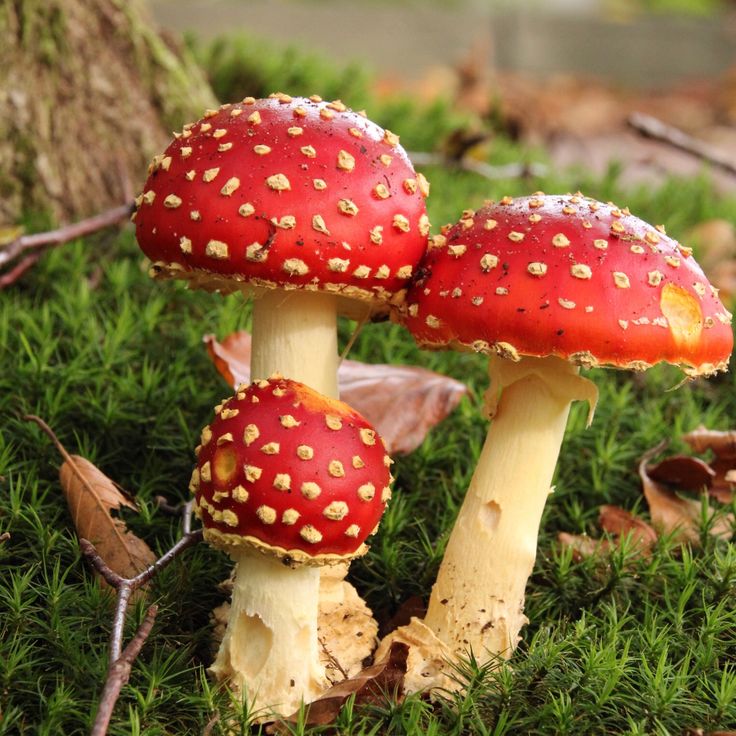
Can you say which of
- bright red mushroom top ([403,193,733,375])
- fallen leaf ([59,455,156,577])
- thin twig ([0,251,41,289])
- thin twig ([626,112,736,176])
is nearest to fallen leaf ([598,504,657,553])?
bright red mushroom top ([403,193,733,375])

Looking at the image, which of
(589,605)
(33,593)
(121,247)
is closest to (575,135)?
(121,247)

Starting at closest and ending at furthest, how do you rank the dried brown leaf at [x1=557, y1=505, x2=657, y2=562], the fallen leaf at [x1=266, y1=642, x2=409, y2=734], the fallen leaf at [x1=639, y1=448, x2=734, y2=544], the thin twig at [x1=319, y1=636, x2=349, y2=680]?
1. the fallen leaf at [x1=266, y1=642, x2=409, y2=734]
2. the thin twig at [x1=319, y1=636, x2=349, y2=680]
3. the dried brown leaf at [x1=557, y1=505, x2=657, y2=562]
4. the fallen leaf at [x1=639, y1=448, x2=734, y2=544]

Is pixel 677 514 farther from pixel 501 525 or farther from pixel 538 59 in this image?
pixel 538 59

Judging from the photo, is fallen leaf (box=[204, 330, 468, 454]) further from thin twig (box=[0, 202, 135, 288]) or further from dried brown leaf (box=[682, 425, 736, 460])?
dried brown leaf (box=[682, 425, 736, 460])

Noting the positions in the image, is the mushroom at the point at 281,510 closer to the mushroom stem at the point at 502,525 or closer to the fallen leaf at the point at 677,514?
the mushroom stem at the point at 502,525

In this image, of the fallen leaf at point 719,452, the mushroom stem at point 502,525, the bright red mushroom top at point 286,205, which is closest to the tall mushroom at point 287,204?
the bright red mushroom top at point 286,205

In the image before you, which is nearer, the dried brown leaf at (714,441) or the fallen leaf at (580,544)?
the fallen leaf at (580,544)
